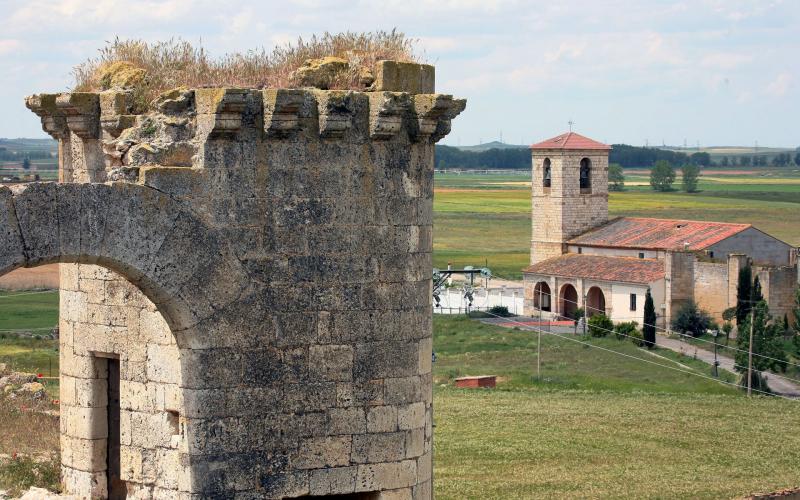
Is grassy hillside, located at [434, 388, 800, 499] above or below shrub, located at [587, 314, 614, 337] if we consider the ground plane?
above

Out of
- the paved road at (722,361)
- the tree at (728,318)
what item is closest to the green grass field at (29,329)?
the paved road at (722,361)

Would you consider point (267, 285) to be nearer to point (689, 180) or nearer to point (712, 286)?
point (712, 286)

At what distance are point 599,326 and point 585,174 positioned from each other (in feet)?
88.3

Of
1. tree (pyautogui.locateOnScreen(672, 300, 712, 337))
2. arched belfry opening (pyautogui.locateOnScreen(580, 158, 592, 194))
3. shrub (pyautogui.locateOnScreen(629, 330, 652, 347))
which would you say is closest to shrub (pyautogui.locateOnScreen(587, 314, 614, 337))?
shrub (pyautogui.locateOnScreen(629, 330, 652, 347))

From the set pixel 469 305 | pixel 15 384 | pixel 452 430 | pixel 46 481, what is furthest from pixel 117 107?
pixel 469 305

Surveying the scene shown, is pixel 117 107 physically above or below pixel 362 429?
above

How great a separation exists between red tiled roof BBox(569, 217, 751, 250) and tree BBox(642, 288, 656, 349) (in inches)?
197

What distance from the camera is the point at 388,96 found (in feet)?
32.0

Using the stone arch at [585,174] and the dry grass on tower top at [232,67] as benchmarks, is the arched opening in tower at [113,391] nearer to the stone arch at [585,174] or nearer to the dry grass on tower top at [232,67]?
the dry grass on tower top at [232,67]

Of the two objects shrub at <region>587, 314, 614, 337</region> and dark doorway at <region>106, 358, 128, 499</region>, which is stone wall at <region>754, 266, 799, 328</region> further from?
dark doorway at <region>106, 358, 128, 499</region>

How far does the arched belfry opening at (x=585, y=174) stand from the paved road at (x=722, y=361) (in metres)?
21.5

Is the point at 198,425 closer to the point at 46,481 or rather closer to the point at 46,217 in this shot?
the point at 46,217

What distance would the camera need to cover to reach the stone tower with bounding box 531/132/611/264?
82062mm

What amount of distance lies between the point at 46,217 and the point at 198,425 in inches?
67.1
